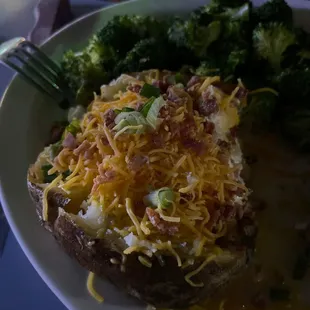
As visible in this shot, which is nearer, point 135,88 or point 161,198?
point 161,198

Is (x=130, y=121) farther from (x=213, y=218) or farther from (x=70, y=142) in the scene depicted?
(x=213, y=218)

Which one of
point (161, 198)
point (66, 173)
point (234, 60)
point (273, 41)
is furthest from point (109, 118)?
point (273, 41)

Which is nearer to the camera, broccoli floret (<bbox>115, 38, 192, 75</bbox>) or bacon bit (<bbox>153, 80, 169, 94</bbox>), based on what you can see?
bacon bit (<bbox>153, 80, 169, 94</bbox>)

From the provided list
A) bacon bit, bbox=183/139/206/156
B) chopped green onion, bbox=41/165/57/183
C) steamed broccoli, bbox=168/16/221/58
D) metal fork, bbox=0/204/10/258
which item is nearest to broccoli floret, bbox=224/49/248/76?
steamed broccoli, bbox=168/16/221/58

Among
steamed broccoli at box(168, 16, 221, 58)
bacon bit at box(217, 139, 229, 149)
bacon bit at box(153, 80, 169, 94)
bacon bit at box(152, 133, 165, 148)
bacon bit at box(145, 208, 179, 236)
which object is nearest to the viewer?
bacon bit at box(145, 208, 179, 236)

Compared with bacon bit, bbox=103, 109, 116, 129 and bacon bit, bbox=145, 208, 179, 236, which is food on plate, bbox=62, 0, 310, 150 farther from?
bacon bit, bbox=145, 208, 179, 236

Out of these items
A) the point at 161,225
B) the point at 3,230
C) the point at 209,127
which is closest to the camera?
the point at 161,225
